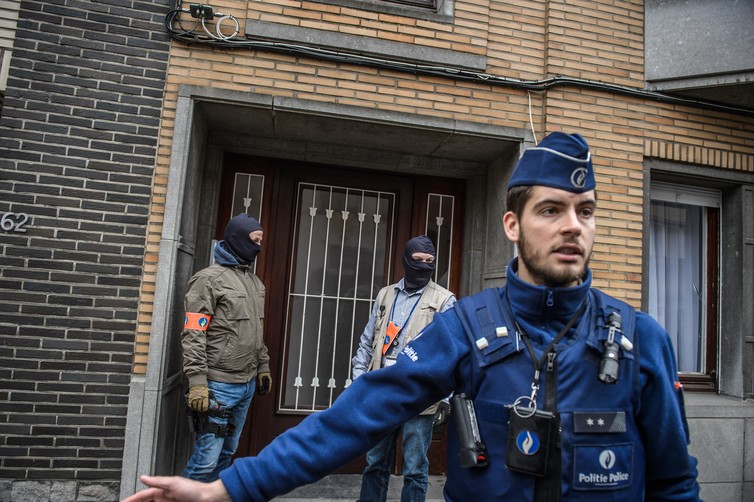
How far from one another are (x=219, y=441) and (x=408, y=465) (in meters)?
1.40

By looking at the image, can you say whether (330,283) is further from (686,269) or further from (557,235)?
(686,269)

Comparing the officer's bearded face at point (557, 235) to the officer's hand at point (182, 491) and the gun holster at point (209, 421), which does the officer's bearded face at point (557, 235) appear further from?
the gun holster at point (209, 421)

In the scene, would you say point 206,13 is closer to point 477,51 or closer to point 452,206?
point 477,51

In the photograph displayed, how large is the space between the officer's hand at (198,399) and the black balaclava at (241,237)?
1053 millimetres

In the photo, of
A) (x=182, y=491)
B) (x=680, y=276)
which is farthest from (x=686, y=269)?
(x=182, y=491)

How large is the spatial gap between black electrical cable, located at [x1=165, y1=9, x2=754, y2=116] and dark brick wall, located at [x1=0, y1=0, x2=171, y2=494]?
44 cm

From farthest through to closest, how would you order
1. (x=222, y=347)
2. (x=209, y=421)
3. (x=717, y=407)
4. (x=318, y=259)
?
1. (x=318, y=259)
2. (x=717, y=407)
3. (x=222, y=347)
4. (x=209, y=421)

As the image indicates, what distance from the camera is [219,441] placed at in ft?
11.4

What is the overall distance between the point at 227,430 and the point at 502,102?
3.77m

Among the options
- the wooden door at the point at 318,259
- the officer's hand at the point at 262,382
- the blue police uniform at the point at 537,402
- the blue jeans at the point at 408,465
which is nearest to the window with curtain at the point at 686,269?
the wooden door at the point at 318,259

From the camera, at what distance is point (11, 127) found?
3861 millimetres

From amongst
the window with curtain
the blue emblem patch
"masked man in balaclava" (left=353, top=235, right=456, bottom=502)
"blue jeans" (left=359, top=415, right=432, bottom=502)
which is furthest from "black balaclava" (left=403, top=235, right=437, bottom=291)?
the window with curtain

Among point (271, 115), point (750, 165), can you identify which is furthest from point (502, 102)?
point (750, 165)

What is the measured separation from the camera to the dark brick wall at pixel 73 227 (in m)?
3.78
